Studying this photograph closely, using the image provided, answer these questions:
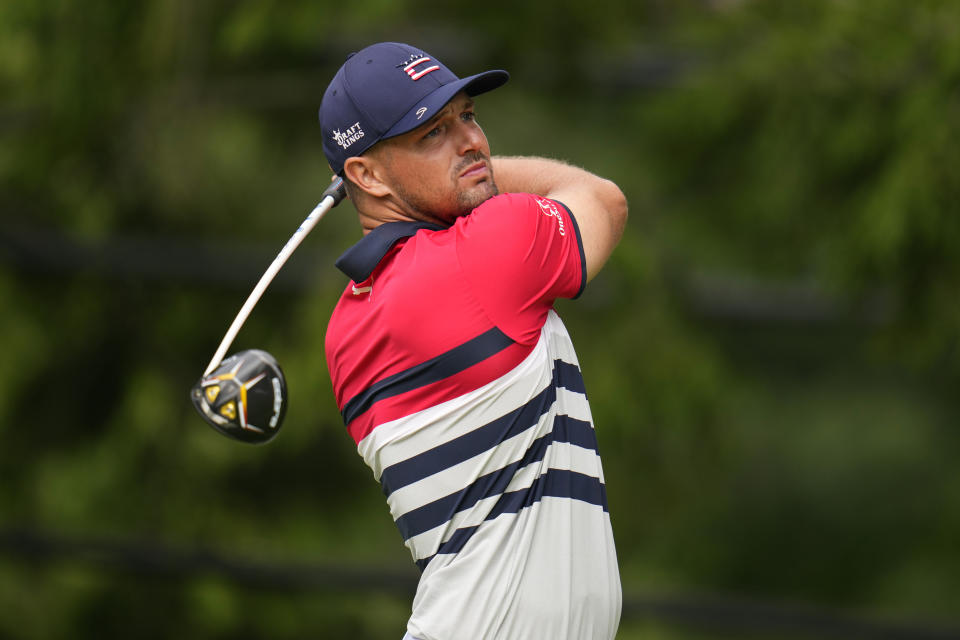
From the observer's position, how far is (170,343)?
285 inches

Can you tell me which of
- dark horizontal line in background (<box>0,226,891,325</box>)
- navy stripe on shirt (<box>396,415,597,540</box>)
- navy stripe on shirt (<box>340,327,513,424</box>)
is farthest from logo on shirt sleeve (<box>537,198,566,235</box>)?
dark horizontal line in background (<box>0,226,891,325</box>)

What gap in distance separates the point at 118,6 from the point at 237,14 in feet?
2.04

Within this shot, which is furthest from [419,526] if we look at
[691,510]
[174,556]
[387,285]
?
[174,556]

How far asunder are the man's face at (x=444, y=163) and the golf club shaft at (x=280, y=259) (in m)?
0.20

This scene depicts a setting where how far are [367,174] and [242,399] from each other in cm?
56

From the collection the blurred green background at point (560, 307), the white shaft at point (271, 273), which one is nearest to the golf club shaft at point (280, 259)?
the white shaft at point (271, 273)

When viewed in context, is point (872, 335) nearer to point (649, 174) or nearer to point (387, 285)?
point (649, 174)

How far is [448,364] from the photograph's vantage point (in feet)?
7.98

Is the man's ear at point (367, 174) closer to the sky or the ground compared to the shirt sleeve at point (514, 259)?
closer to the sky

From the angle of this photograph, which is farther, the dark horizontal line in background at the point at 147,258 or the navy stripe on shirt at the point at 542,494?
the dark horizontal line in background at the point at 147,258

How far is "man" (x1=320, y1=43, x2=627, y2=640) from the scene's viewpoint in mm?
2424

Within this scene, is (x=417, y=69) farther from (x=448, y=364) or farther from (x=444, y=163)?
(x=448, y=364)

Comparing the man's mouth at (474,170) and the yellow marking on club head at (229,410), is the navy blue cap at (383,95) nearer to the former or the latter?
the man's mouth at (474,170)

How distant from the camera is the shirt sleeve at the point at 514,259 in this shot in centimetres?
241
